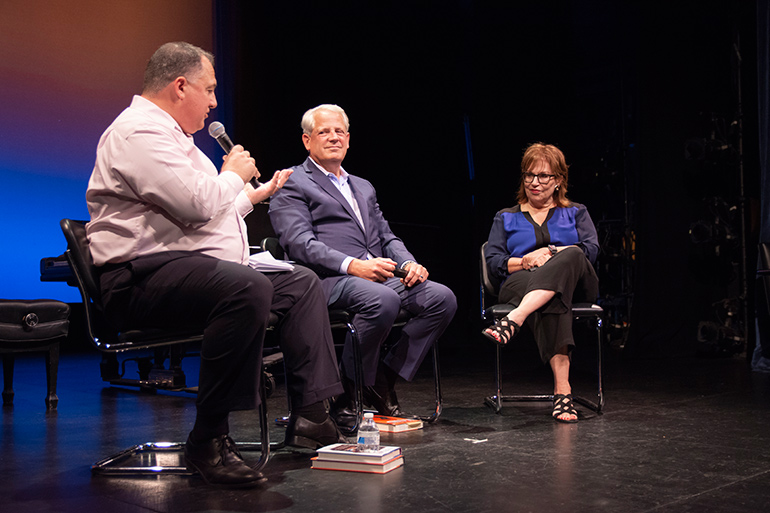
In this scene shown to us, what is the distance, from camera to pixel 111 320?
1.93 m

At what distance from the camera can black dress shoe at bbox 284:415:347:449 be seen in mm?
2141

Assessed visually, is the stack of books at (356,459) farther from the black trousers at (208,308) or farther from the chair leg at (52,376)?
the chair leg at (52,376)

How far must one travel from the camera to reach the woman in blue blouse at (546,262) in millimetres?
2896

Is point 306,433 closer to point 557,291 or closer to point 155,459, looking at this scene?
point 155,459

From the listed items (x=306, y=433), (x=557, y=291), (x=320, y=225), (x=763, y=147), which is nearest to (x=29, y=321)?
(x=320, y=225)

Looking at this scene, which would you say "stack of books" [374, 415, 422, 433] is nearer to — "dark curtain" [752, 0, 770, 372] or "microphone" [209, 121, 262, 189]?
"microphone" [209, 121, 262, 189]

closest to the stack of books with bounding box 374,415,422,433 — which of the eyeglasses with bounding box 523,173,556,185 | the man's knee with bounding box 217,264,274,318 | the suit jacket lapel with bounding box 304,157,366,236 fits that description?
the suit jacket lapel with bounding box 304,157,366,236

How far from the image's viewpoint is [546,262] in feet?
9.88

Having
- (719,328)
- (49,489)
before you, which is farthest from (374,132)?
(49,489)

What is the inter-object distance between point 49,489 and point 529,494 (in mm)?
1211

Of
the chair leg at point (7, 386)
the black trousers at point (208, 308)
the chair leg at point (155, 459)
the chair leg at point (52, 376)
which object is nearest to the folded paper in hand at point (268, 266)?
the black trousers at point (208, 308)

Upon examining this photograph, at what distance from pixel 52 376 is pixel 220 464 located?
1802 millimetres

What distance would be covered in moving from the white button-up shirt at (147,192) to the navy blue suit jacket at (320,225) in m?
0.74

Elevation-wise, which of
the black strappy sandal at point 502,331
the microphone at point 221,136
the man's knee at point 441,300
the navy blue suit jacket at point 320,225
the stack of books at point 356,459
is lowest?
the stack of books at point 356,459
